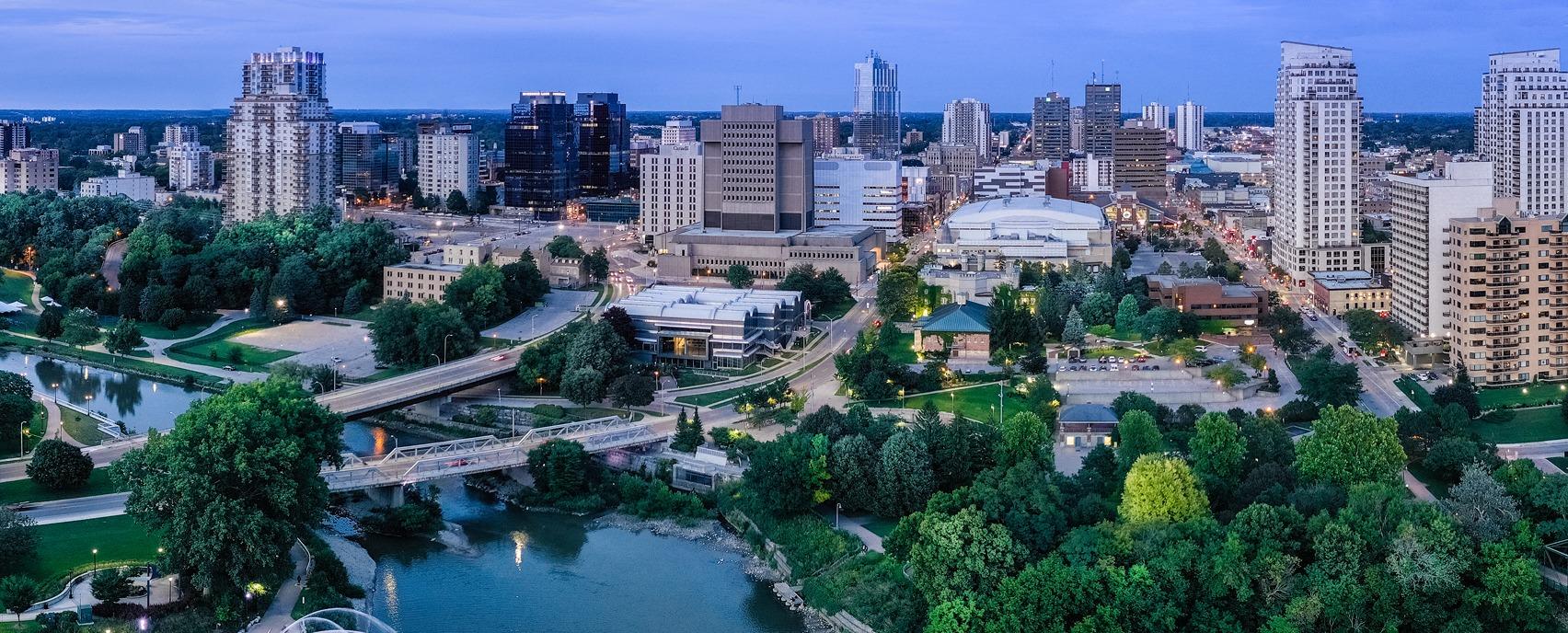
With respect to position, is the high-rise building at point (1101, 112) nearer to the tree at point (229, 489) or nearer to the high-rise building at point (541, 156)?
the high-rise building at point (541, 156)

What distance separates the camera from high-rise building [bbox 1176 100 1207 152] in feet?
321

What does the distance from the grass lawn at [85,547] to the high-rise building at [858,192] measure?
99.1 feet

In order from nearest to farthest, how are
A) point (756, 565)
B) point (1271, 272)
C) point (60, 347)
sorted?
1. point (756, 565)
2. point (60, 347)
3. point (1271, 272)

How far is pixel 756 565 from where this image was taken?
1744cm

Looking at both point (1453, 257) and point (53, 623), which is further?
point (1453, 257)

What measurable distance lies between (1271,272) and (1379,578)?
82.8 feet

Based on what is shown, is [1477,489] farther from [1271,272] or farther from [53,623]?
[1271,272]

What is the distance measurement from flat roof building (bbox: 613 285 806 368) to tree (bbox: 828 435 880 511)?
8435mm

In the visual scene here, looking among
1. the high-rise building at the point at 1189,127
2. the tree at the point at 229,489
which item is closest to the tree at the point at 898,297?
the tree at the point at 229,489

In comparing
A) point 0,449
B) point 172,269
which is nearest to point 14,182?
point 172,269

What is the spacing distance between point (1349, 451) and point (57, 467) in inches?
575

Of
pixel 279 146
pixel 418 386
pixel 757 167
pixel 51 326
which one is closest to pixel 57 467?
pixel 418 386

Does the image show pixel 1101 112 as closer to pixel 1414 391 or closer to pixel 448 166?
pixel 448 166

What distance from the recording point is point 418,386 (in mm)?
23953
